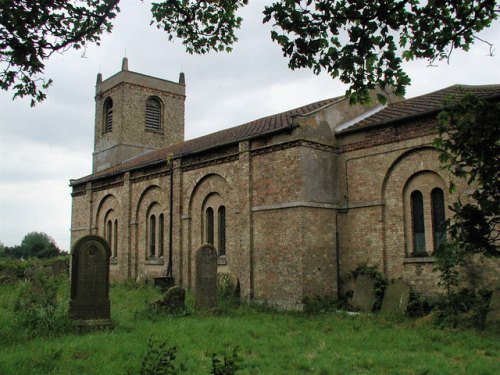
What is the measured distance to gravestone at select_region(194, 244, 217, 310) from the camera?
14.9 meters

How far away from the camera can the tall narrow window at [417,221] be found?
50.0 ft

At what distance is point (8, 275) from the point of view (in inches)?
1043

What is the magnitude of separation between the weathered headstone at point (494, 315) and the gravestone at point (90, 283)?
347 inches

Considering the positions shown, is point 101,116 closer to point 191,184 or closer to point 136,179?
point 136,179

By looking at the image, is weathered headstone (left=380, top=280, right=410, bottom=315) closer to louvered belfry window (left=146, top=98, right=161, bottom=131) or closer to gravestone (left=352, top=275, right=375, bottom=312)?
gravestone (left=352, top=275, right=375, bottom=312)

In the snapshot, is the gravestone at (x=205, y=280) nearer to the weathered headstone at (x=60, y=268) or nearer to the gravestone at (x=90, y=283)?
the gravestone at (x=90, y=283)

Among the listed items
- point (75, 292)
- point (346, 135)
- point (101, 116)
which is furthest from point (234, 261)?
point (101, 116)

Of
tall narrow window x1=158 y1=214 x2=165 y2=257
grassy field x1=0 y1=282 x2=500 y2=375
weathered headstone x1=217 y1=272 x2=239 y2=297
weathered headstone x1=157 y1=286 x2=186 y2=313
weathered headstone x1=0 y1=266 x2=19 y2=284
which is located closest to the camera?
grassy field x1=0 y1=282 x2=500 y2=375

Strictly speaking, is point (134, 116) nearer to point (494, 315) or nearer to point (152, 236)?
point (152, 236)

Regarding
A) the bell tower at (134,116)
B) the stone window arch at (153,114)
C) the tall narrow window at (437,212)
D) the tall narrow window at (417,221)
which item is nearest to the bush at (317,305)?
the tall narrow window at (417,221)

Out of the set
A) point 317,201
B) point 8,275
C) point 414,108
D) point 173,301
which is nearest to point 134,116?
point 8,275

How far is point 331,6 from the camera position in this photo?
5.61 meters

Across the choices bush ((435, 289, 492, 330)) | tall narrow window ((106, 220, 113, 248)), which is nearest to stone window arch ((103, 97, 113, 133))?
tall narrow window ((106, 220, 113, 248))

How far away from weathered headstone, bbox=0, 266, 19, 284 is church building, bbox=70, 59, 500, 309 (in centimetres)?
888
